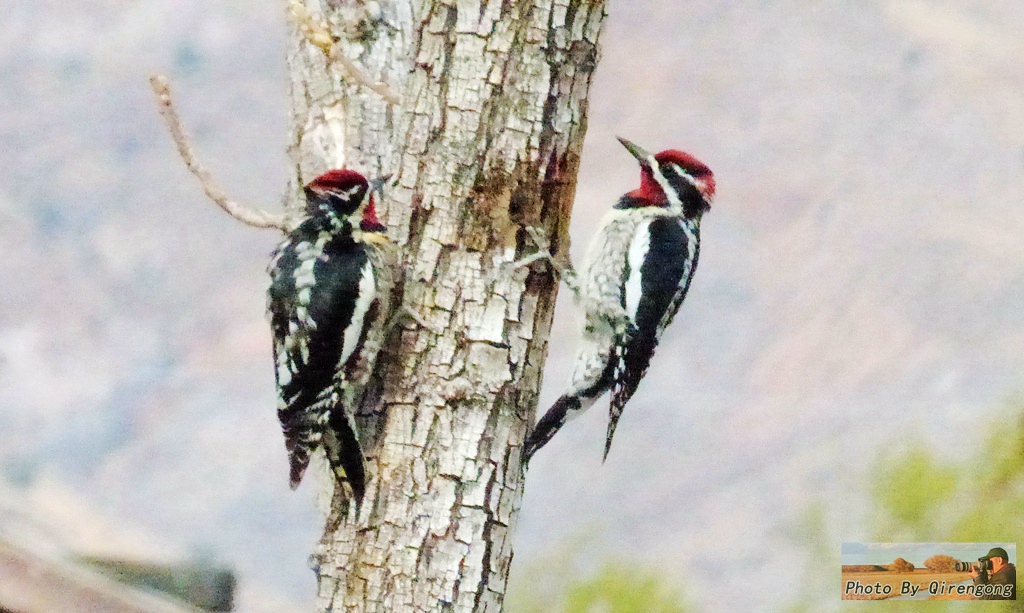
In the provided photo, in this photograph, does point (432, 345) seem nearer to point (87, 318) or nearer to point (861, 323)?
point (87, 318)

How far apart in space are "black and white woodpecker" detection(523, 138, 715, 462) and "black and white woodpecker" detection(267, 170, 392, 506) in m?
0.49

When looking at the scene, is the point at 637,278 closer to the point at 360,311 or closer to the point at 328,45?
the point at 360,311

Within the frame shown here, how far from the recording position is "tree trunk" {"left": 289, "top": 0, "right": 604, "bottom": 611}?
1708mm

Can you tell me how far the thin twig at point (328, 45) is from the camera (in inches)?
80.7

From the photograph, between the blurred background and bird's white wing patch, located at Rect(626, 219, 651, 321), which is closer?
bird's white wing patch, located at Rect(626, 219, 651, 321)

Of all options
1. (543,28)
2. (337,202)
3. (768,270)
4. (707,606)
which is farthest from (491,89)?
(707,606)

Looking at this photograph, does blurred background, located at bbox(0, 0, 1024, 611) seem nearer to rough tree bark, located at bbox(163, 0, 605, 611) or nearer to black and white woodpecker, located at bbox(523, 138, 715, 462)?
black and white woodpecker, located at bbox(523, 138, 715, 462)

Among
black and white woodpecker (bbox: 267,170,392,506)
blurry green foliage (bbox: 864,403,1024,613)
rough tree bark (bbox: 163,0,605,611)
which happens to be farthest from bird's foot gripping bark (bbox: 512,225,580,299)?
blurry green foliage (bbox: 864,403,1024,613)

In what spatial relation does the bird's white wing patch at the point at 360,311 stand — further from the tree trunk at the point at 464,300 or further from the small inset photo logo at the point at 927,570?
the small inset photo logo at the point at 927,570

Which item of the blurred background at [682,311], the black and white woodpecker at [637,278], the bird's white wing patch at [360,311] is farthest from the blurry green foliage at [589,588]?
the bird's white wing patch at [360,311]

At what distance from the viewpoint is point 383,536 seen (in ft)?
5.64

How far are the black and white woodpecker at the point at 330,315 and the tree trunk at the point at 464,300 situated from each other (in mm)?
44

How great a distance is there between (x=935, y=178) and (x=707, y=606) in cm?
154

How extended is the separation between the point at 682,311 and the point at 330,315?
1.45m
